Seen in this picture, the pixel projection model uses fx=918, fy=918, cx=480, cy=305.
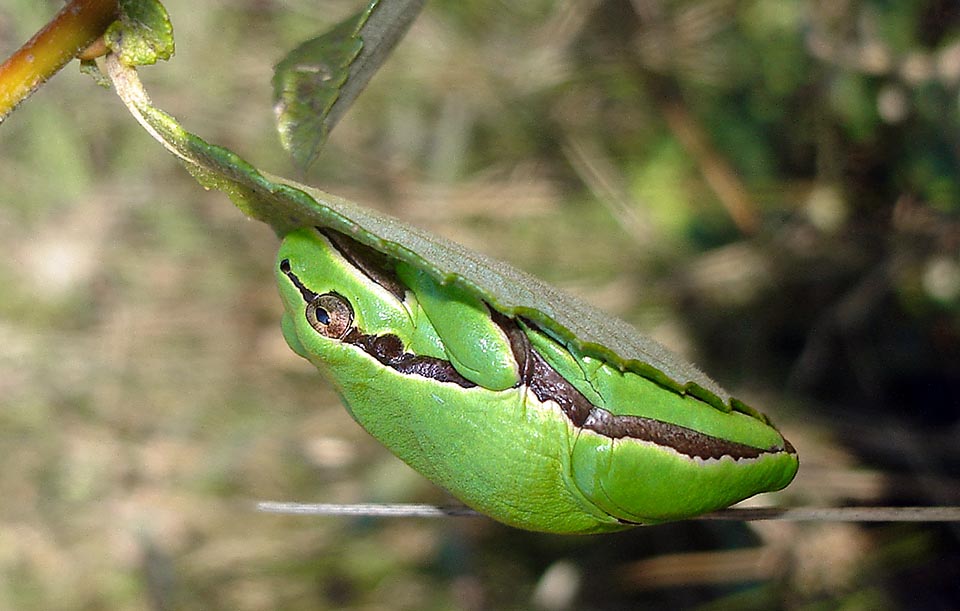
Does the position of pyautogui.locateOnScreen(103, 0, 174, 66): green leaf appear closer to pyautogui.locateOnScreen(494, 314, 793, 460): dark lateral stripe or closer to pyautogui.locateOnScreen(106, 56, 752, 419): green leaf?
pyautogui.locateOnScreen(106, 56, 752, 419): green leaf

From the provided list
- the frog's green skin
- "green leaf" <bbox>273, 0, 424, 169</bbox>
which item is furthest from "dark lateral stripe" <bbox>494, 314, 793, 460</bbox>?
"green leaf" <bbox>273, 0, 424, 169</bbox>

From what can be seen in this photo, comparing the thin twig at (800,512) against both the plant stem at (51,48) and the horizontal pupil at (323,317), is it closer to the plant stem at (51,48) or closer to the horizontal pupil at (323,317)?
the horizontal pupil at (323,317)

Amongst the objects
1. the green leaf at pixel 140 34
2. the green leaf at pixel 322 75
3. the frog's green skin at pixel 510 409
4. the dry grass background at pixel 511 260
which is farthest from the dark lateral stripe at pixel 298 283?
the dry grass background at pixel 511 260

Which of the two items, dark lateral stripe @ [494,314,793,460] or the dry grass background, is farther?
the dry grass background

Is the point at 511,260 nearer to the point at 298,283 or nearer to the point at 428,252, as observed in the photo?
the point at 298,283

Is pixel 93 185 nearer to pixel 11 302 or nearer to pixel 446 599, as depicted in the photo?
pixel 11 302

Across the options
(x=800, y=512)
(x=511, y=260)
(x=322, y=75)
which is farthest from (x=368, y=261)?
(x=511, y=260)
